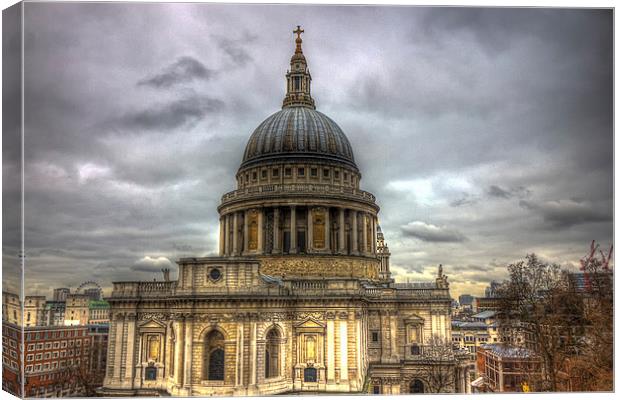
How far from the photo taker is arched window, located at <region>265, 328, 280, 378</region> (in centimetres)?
4216

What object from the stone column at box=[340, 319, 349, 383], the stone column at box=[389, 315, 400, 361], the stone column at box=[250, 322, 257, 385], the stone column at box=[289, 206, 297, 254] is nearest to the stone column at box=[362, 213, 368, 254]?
the stone column at box=[289, 206, 297, 254]

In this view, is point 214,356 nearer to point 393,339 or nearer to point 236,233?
point 393,339

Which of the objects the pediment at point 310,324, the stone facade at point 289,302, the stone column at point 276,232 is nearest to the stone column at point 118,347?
the stone facade at point 289,302

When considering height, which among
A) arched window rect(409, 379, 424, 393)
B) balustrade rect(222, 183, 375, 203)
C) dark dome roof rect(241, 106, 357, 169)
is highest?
dark dome roof rect(241, 106, 357, 169)

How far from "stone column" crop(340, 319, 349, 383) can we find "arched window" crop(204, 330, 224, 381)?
8544 mm

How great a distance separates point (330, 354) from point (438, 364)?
12.0 metres

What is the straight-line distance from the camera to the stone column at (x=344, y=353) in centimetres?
4219

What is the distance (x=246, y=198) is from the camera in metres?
56.8

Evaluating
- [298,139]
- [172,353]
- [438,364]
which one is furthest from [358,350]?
[298,139]

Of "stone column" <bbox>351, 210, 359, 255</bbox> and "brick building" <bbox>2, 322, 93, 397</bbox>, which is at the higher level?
"stone column" <bbox>351, 210, 359, 255</bbox>

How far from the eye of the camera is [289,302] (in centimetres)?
4306

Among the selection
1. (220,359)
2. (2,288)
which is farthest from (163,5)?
(220,359)

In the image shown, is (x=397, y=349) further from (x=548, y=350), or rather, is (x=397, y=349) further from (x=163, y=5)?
(x=163, y=5)

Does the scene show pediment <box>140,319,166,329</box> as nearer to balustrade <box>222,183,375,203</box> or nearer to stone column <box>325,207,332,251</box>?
balustrade <box>222,183,375,203</box>
